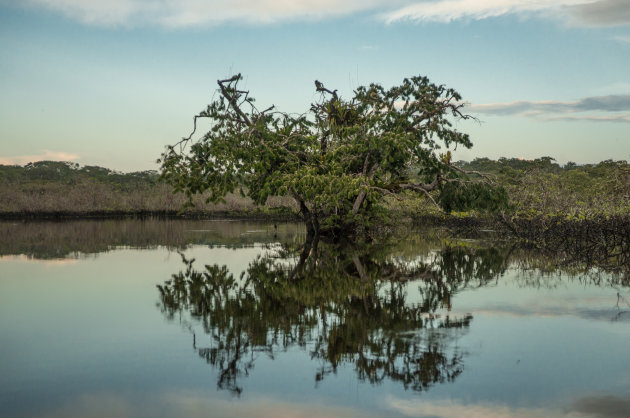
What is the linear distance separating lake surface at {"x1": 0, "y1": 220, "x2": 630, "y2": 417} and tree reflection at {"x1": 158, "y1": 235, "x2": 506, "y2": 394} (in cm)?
3

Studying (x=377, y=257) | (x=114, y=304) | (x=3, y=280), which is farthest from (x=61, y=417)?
(x=377, y=257)

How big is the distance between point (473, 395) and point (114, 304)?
698 centimetres

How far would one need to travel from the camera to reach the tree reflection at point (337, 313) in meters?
6.29

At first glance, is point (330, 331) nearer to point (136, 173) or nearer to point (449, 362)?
point (449, 362)

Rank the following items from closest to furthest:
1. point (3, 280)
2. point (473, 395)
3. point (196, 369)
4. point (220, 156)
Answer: point (473, 395)
point (196, 369)
point (3, 280)
point (220, 156)

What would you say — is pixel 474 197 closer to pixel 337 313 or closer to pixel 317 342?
pixel 337 313

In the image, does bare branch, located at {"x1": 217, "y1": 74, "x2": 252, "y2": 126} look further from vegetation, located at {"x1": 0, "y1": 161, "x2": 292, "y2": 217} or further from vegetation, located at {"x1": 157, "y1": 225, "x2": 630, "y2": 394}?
vegetation, located at {"x1": 0, "y1": 161, "x2": 292, "y2": 217}

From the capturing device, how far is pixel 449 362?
249 inches

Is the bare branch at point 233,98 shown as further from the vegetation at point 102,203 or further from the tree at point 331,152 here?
the vegetation at point 102,203

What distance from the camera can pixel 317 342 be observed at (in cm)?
709

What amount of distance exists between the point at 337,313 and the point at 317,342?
1751 millimetres

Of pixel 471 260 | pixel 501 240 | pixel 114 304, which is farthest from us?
pixel 501 240

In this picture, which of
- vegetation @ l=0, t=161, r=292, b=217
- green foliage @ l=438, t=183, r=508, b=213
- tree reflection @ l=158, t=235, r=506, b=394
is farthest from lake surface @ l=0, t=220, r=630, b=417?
vegetation @ l=0, t=161, r=292, b=217

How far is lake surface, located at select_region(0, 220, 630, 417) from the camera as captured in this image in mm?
5234
